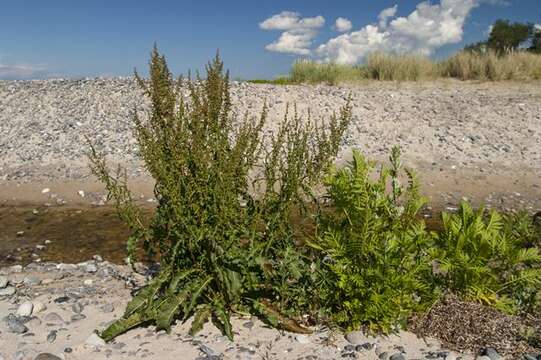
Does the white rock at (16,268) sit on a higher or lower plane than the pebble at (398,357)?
lower

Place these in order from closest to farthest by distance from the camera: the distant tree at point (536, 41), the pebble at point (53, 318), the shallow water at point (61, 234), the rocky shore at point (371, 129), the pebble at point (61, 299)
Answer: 1. the pebble at point (53, 318)
2. the pebble at point (61, 299)
3. the shallow water at point (61, 234)
4. the rocky shore at point (371, 129)
5. the distant tree at point (536, 41)

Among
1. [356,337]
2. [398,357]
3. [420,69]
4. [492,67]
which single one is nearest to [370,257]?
[356,337]

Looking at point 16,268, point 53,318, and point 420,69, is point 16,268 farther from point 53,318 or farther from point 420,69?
point 420,69

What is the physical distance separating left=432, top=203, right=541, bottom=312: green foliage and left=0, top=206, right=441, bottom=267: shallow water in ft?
9.82

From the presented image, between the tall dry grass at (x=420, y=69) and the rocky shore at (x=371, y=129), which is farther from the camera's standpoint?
the tall dry grass at (x=420, y=69)

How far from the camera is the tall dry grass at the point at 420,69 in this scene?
19656 mm

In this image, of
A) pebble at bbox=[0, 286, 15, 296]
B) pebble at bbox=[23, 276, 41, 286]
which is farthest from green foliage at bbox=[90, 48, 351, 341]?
pebble at bbox=[23, 276, 41, 286]

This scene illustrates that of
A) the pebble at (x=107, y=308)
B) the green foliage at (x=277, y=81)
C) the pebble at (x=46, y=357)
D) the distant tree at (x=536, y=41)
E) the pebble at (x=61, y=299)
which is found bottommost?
the pebble at (x=107, y=308)

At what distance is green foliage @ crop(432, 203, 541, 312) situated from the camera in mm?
4270

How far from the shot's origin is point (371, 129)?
14.4m

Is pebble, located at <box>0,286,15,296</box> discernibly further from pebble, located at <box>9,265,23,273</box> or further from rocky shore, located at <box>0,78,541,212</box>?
rocky shore, located at <box>0,78,541,212</box>

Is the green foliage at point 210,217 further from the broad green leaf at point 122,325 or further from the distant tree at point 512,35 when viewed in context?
the distant tree at point 512,35

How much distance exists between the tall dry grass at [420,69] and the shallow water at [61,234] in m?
11.6

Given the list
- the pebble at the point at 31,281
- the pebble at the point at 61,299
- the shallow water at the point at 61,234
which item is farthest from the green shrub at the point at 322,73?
the pebble at the point at 61,299
